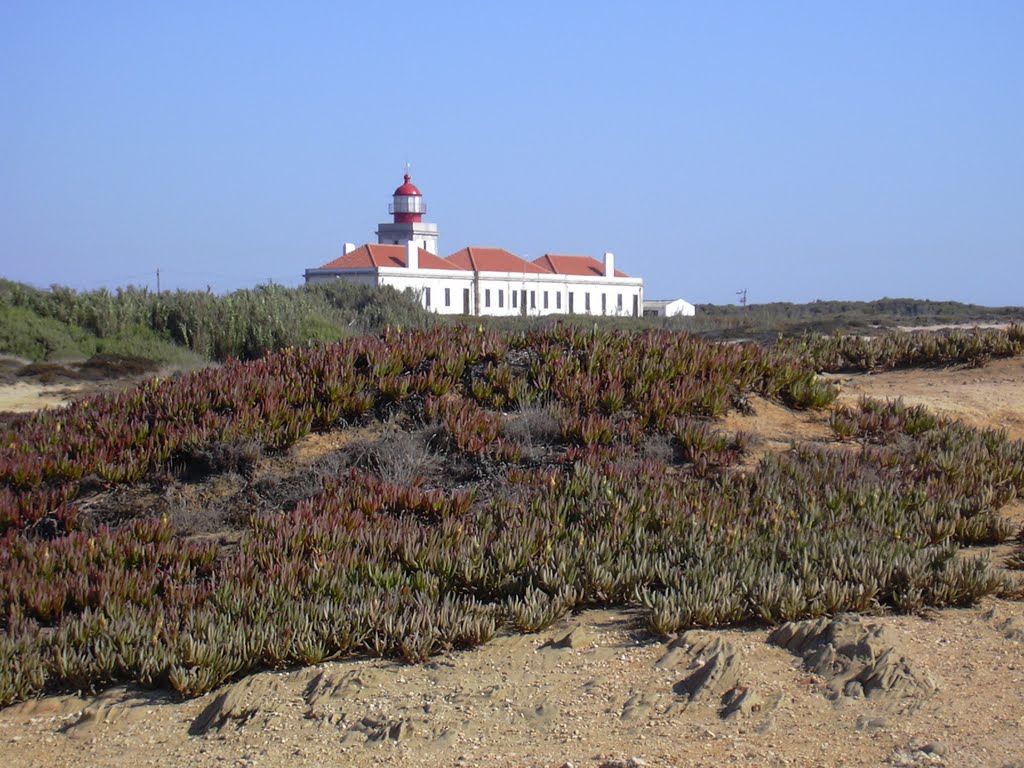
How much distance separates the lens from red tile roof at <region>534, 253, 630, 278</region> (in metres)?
75.6

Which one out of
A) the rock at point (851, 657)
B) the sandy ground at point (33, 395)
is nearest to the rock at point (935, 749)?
the rock at point (851, 657)

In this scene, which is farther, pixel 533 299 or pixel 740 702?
pixel 533 299

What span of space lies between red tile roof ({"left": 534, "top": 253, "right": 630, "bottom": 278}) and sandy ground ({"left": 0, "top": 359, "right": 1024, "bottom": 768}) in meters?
69.6

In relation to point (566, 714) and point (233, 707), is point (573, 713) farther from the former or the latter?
point (233, 707)

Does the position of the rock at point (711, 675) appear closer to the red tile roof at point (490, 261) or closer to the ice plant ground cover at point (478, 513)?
the ice plant ground cover at point (478, 513)

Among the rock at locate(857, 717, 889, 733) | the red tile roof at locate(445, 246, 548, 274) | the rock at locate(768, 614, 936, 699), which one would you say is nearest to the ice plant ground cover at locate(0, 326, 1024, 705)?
the rock at locate(768, 614, 936, 699)

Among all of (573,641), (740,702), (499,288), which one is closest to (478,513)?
(573,641)

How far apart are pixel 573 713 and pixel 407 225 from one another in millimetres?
75820

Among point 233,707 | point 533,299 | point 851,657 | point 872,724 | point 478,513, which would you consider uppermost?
point 533,299

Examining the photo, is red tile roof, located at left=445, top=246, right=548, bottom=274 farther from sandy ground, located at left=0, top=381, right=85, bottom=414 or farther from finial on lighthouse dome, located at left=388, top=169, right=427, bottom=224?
sandy ground, located at left=0, top=381, right=85, bottom=414

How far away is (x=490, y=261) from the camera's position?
72.8 metres

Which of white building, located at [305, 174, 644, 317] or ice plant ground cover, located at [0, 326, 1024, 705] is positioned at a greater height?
white building, located at [305, 174, 644, 317]

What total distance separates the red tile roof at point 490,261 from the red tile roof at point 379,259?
1222 millimetres

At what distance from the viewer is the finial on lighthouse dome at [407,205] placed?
8056 cm
